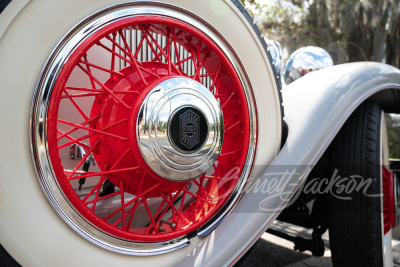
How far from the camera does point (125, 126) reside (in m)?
1.10

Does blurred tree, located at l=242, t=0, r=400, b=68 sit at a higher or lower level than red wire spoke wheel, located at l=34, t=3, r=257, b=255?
higher

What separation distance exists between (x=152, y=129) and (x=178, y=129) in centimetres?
8

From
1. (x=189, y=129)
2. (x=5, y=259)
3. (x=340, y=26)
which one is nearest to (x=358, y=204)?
(x=189, y=129)

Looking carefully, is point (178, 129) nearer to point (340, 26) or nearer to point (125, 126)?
point (125, 126)

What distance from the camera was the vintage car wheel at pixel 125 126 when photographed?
2.80 ft

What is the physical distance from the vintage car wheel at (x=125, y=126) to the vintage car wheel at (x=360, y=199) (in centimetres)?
39

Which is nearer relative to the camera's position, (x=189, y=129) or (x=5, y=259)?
(x=5, y=259)

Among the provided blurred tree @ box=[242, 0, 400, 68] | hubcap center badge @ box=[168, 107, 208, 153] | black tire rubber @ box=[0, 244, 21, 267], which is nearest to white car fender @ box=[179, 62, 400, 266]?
hubcap center badge @ box=[168, 107, 208, 153]

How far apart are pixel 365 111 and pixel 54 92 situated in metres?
1.30

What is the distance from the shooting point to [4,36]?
83 centimetres

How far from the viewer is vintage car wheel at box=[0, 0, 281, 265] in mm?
853

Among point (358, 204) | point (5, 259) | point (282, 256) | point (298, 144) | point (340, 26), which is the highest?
point (340, 26)

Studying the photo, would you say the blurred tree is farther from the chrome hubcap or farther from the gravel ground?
the chrome hubcap

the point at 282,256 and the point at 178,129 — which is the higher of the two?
the point at 178,129
